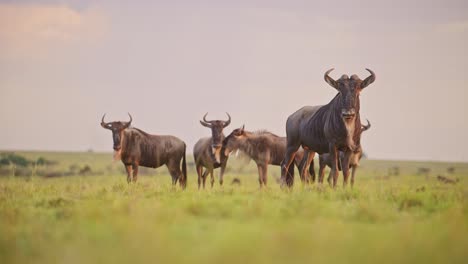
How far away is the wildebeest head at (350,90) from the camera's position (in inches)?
509

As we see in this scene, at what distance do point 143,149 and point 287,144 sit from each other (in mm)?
6229

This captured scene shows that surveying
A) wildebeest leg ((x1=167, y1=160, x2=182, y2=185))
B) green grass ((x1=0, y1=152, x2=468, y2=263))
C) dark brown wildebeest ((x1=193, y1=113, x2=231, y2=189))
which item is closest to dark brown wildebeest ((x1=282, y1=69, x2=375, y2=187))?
green grass ((x1=0, y1=152, x2=468, y2=263))

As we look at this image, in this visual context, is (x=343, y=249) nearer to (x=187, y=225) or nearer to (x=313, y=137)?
(x=187, y=225)

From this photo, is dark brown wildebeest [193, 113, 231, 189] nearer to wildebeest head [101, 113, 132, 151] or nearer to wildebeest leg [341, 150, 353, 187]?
wildebeest head [101, 113, 132, 151]

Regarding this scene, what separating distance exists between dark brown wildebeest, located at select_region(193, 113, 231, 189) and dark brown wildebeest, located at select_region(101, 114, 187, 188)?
2.86 ft

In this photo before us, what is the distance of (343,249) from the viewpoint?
5.82 metres

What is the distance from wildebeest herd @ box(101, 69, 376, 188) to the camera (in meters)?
13.3

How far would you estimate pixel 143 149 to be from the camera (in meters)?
20.6

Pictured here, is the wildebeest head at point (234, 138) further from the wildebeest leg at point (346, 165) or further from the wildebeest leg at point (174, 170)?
the wildebeest leg at point (346, 165)

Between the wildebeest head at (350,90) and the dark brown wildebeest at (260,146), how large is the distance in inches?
275

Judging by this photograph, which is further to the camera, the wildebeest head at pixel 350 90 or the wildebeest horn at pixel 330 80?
the wildebeest horn at pixel 330 80

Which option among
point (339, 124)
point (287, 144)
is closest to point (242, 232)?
point (339, 124)

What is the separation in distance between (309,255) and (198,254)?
93 cm

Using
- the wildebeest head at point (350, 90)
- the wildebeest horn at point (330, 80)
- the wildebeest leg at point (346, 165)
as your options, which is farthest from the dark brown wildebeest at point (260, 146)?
the wildebeest head at point (350, 90)
